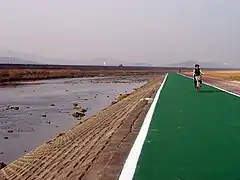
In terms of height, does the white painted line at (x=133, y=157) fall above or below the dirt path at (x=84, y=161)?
above

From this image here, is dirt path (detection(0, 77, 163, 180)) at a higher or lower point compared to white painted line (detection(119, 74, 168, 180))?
lower

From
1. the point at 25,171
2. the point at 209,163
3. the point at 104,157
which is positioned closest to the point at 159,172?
the point at 209,163

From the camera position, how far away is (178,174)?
20.1 feet

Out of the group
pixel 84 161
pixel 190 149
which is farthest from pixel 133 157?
pixel 84 161

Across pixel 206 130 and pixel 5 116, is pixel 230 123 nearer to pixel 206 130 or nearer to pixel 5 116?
pixel 206 130

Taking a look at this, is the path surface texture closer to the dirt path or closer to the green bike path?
the green bike path

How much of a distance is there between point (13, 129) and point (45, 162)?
11243 millimetres

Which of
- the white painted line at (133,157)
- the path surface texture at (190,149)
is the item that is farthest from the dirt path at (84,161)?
the path surface texture at (190,149)

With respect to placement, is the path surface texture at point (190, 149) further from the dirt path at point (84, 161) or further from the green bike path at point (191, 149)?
the dirt path at point (84, 161)

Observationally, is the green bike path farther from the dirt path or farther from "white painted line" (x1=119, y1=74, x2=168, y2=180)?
the dirt path

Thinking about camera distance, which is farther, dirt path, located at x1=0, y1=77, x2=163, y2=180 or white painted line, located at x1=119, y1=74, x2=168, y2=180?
dirt path, located at x1=0, y1=77, x2=163, y2=180

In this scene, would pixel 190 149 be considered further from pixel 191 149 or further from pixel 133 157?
pixel 133 157

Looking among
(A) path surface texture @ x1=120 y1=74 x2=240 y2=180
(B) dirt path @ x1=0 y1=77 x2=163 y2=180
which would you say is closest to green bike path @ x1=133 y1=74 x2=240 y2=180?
(A) path surface texture @ x1=120 y1=74 x2=240 y2=180

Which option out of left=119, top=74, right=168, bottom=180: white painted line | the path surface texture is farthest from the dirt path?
the path surface texture
